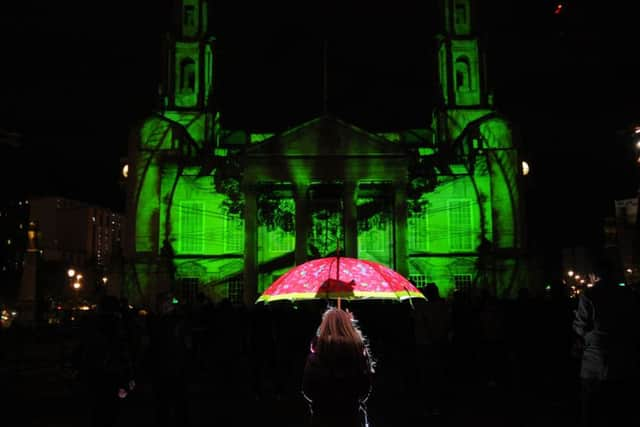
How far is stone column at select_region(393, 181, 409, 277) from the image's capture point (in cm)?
3953

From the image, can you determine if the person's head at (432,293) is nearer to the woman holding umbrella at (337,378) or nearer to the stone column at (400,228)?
the woman holding umbrella at (337,378)

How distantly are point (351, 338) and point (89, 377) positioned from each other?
12.9 feet

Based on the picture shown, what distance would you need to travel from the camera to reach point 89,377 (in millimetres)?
7996

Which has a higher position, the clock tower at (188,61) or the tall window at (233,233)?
the clock tower at (188,61)

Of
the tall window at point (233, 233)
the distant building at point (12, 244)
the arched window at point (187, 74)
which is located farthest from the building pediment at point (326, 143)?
the distant building at point (12, 244)

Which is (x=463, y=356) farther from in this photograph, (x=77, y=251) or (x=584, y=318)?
(x=77, y=251)

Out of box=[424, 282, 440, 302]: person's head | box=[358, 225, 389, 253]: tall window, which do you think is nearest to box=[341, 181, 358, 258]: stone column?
box=[358, 225, 389, 253]: tall window

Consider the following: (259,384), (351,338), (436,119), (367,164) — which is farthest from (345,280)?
(436,119)

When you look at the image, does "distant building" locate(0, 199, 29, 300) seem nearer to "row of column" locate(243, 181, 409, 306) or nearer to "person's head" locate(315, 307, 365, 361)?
"row of column" locate(243, 181, 409, 306)

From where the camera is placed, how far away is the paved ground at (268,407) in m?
10.7

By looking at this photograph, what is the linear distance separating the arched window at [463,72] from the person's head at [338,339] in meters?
47.6

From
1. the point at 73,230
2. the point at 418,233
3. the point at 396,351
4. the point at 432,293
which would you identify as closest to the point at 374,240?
the point at 418,233

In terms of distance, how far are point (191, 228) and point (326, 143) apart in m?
12.3

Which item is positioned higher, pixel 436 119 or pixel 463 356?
pixel 436 119
